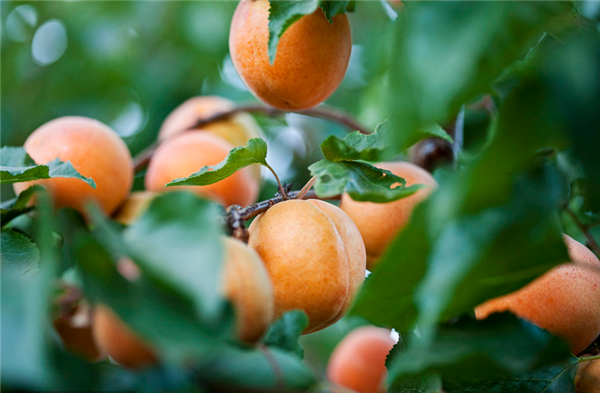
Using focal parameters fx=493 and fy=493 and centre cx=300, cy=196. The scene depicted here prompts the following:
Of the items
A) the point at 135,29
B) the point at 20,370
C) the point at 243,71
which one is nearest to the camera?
the point at 20,370

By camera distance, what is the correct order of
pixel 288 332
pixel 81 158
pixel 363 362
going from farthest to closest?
pixel 363 362, pixel 81 158, pixel 288 332

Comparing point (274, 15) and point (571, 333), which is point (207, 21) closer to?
point (274, 15)

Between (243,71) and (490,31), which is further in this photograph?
(243,71)

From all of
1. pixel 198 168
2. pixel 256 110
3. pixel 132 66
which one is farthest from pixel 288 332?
pixel 132 66

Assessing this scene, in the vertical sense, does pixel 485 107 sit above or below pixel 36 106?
above

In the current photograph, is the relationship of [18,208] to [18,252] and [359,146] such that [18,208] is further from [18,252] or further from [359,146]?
[359,146]

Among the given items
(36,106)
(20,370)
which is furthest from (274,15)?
(36,106)

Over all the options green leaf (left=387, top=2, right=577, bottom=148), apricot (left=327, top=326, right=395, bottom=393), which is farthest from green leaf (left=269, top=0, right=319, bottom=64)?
apricot (left=327, top=326, right=395, bottom=393)
